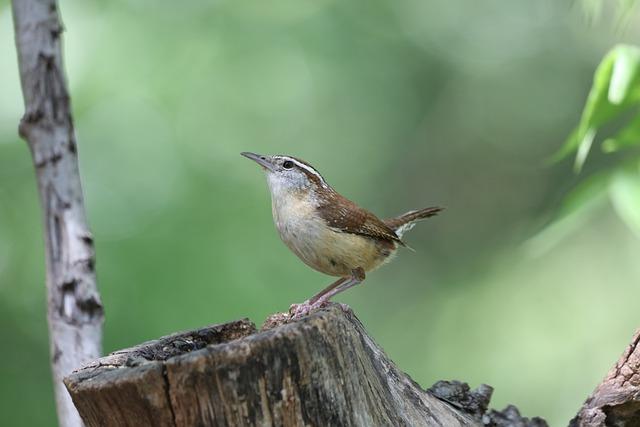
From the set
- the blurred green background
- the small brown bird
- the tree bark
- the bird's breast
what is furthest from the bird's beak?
the blurred green background

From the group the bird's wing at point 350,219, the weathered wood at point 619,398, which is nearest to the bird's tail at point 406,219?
the bird's wing at point 350,219

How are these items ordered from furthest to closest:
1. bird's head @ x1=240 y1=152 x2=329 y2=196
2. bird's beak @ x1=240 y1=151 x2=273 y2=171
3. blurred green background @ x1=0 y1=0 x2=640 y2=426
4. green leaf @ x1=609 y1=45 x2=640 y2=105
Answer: blurred green background @ x1=0 y1=0 x2=640 y2=426, bird's beak @ x1=240 y1=151 x2=273 y2=171, bird's head @ x1=240 y1=152 x2=329 y2=196, green leaf @ x1=609 y1=45 x2=640 y2=105

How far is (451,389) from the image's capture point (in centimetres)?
318

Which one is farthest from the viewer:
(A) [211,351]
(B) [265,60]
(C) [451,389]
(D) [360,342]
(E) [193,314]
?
(B) [265,60]

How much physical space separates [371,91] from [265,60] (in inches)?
60.7

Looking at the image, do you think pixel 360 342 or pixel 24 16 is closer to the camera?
pixel 360 342

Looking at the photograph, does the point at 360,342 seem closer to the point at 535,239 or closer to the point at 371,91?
the point at 535,239

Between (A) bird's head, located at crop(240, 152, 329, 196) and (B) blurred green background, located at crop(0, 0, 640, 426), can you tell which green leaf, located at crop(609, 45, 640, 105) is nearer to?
(B) blurred green background, located at crop(0, 0, 640, 426)

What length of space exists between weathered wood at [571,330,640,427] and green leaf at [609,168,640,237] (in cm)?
52

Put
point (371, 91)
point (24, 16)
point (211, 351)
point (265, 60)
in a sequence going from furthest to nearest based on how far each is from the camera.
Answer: point (371, 91) < point (265, 60) < point (24, 16) < point (211, 351)

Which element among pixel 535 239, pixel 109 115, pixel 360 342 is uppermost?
pixel 109 115

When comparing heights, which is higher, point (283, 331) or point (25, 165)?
point (25, 165)

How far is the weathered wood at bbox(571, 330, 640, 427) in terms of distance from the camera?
307 cm

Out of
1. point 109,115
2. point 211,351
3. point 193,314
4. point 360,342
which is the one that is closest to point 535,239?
point 360,342
